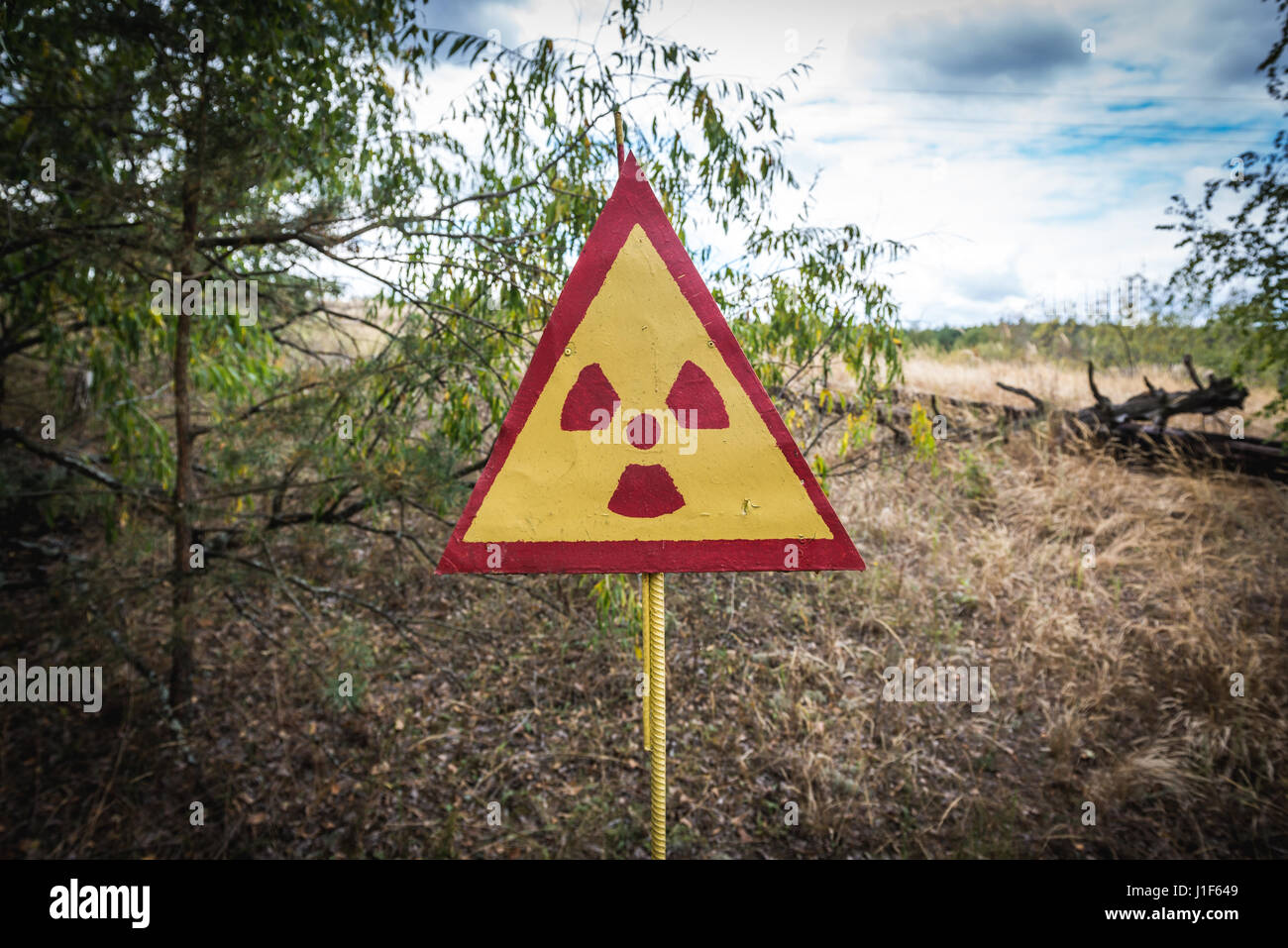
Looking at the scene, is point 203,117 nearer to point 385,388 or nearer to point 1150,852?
point 385,388

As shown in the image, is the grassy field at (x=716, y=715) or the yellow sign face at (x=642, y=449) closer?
the yellow sign face at (x=642, y=449)

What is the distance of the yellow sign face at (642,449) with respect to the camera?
1264mm

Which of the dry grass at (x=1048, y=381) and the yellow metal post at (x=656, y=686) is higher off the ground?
the dry grass at (x=1048, y=381)

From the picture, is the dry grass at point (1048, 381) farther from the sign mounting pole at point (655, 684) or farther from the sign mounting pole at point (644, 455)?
the sign mounting pole at point (655, 684)

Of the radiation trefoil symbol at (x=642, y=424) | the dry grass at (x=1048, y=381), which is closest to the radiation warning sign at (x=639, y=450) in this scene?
the radiation trefoil symbol at (x=642, y=424)

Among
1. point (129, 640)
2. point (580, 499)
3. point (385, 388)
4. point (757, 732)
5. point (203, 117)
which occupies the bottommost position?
point (757, 732)

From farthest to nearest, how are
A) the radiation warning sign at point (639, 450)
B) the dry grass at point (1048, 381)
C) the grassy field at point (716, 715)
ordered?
the dry grass at point (1048, 381) < the grassy field at point (716, 715) < the radiation warning sign at point (639, 450)

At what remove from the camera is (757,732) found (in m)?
3.62

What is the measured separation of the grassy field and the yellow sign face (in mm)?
1681

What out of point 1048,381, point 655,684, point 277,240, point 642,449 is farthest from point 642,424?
point 1048,381

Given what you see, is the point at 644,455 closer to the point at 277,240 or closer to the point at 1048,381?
the point at 277,240

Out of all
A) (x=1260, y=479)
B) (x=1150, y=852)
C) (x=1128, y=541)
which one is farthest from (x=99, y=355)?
(x=1260, y=479)

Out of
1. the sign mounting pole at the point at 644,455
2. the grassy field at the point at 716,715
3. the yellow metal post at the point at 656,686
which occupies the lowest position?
the grassy field at the point at 716,715
